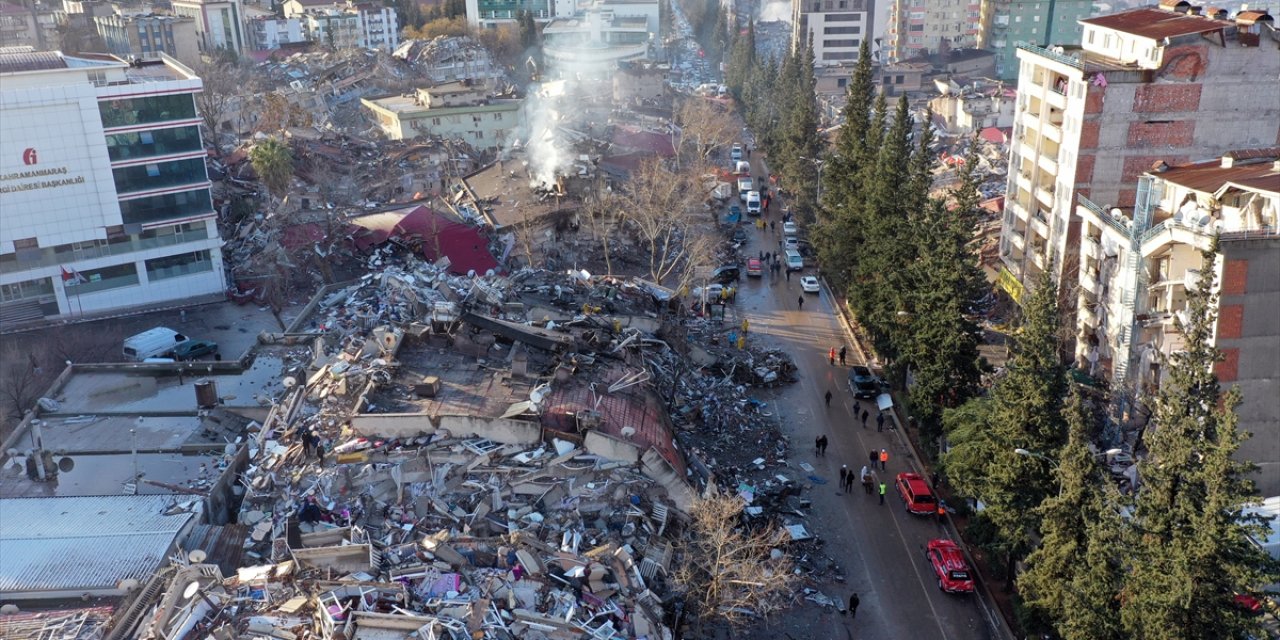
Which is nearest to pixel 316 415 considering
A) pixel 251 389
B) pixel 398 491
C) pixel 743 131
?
pixel 398 491

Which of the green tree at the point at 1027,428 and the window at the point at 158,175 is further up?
the window at the point at 158,175

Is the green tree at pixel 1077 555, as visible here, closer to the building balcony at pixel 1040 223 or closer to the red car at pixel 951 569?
the red car at pixel 951 569

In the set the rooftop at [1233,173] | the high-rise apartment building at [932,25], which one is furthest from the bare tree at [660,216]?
the high-rise apartment building at [932,25]

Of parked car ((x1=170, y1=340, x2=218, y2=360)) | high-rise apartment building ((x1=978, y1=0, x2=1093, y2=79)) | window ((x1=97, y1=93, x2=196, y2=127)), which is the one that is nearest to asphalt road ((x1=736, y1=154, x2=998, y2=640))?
parked car ((x1=170, y1=340, x2=218, y2=360))

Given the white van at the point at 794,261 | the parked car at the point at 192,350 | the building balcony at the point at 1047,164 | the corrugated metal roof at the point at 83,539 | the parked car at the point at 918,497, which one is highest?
the building balcony at the point at 1047,164

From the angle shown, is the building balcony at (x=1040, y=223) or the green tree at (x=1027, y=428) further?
the building balcony at (x=1040, y=223)

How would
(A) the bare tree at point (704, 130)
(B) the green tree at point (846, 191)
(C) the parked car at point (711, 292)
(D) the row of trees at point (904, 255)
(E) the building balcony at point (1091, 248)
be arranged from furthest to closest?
(A) the bare tree at point (704, 130)
(C) the parked car at point (711, 292)
(B) the green tree at point (846, 191)
(E) the building balcony at point (1091, 248)
(D) the row of trees at point (904, 255)

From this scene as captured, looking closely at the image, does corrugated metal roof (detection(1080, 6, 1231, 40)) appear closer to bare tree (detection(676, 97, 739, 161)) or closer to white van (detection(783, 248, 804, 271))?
white van (detection(783, 248, 804, 271))
